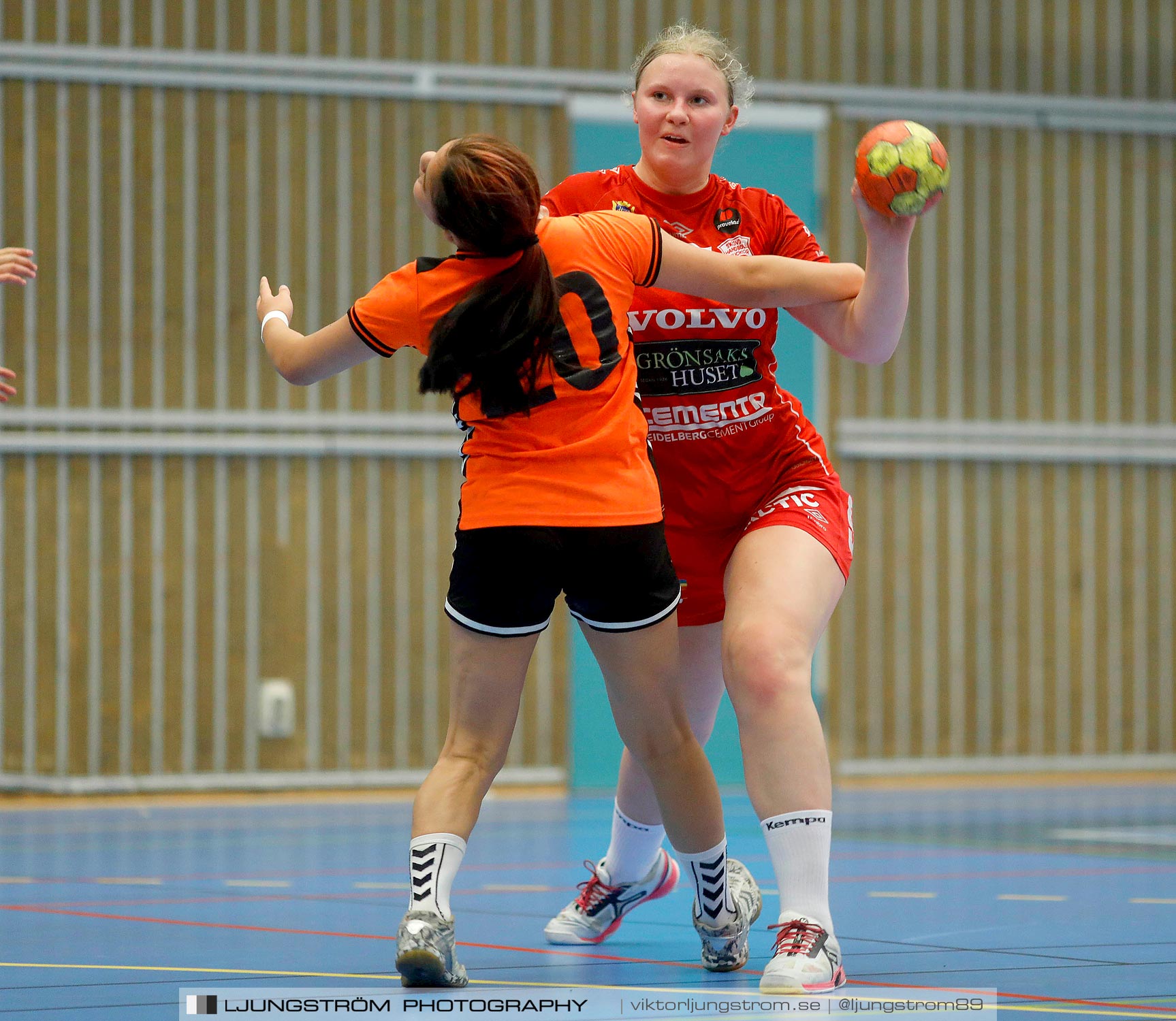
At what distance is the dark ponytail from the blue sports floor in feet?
3.84

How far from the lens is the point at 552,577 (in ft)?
11.2

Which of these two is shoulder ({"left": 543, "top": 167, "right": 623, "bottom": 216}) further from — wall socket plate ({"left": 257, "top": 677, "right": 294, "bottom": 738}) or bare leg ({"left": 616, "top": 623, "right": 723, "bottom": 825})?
wall socket plate ({"left": 257, "top": 677, "right": 294, "bottom": 738})

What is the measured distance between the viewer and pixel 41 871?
622 cm

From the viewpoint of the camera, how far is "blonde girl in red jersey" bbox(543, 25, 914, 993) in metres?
3.75

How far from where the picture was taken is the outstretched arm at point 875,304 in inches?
143

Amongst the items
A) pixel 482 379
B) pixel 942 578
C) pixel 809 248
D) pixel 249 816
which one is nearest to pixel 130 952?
pixel 482 379

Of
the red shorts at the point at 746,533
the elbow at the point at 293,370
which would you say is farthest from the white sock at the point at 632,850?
the elbow at the point at 293,370

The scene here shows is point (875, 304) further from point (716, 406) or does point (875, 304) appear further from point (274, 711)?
point (274, 711)

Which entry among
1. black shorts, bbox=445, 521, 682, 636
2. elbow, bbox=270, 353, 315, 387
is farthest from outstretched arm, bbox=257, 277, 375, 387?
black shorts, bbox=445, 521, 682, 636

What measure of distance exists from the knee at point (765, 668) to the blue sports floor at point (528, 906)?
0.56 m

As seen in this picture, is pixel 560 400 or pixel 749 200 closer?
pixel 560 400

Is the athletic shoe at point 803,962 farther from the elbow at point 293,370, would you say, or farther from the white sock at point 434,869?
the elbow at point 293,370

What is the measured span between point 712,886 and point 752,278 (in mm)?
1274

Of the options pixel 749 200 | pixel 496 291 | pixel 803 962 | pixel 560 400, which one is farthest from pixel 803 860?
pixel 749 200
